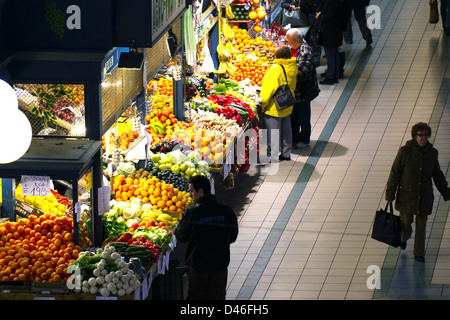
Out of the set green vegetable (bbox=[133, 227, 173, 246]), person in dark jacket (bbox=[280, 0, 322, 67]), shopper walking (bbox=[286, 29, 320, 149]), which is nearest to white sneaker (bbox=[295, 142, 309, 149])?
shopper walking (bbox=[286, 29, 320, 149])

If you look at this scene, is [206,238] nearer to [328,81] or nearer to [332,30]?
[332,30]

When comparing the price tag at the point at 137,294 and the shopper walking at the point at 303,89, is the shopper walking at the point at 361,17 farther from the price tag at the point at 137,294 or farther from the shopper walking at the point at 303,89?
the price tag at the point at 137,294

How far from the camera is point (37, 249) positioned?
8648mm

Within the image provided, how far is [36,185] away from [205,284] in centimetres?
165

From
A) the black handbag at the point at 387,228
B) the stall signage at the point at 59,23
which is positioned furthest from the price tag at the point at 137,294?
the black handbag at the point at 387,228

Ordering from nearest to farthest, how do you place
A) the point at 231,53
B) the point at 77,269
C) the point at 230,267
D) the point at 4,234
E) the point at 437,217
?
the point at 77,269, the point at 4,234, the point at 230,267, the point at 437,217, the point at 231,53

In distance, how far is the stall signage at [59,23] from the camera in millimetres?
8422

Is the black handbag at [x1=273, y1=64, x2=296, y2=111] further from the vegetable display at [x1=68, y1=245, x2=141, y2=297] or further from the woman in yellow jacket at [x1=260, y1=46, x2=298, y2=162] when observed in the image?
the vegetable display at [x1=68, y1=245, x2=141, y2=297]

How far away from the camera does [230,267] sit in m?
10.3

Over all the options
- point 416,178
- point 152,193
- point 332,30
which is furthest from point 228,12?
point 416,178

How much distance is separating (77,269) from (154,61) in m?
3.97

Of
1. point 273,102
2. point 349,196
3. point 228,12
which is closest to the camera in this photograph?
point 349,196

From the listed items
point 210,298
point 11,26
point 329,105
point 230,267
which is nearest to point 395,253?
point 230,267

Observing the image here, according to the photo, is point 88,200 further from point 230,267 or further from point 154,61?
point 154,61
